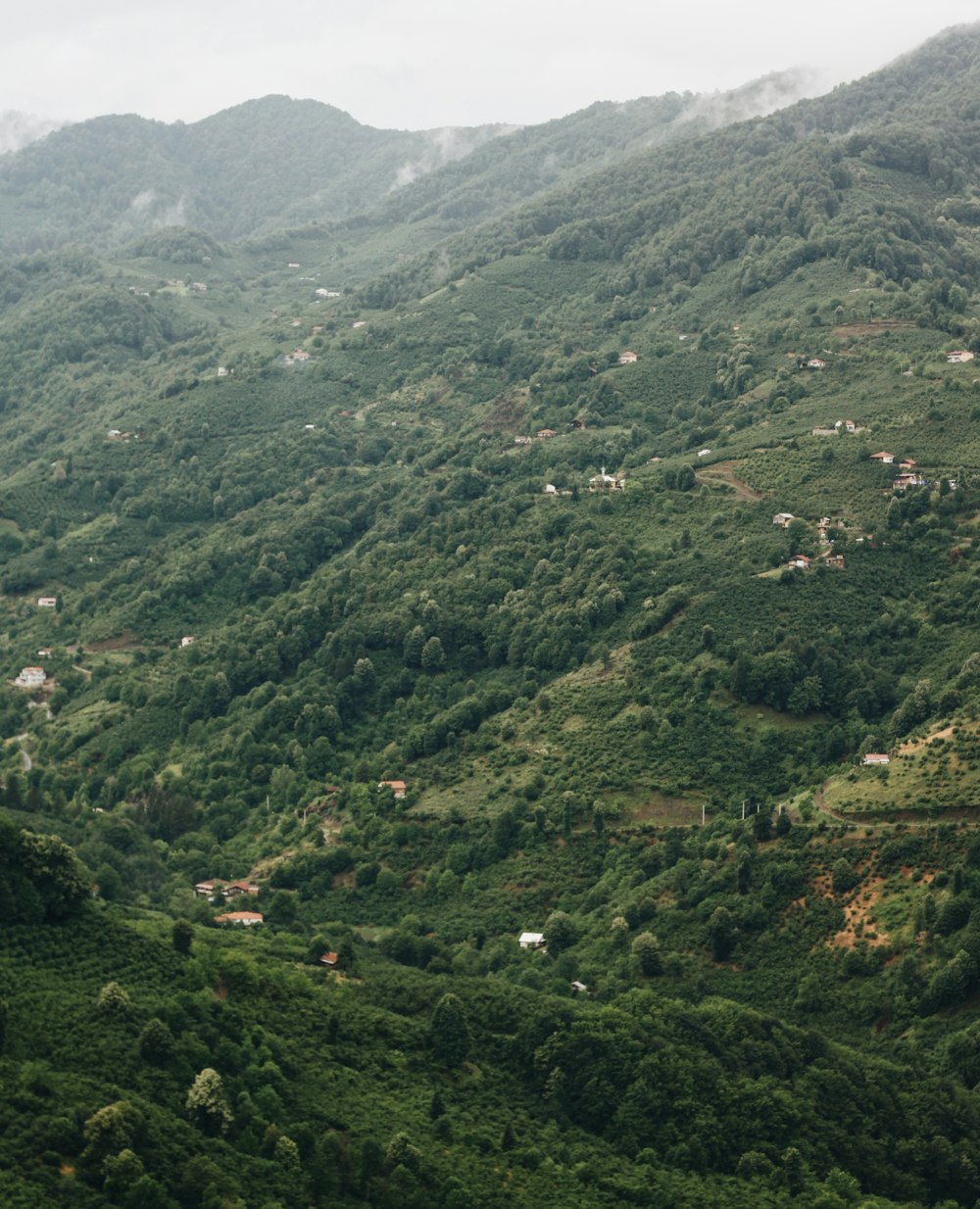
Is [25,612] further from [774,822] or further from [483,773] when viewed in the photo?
[774,822]

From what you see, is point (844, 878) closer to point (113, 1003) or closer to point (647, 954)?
point (647, 954)

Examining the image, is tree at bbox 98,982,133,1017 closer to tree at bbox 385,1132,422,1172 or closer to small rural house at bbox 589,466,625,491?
tree at bbox 385,1132,422,1172

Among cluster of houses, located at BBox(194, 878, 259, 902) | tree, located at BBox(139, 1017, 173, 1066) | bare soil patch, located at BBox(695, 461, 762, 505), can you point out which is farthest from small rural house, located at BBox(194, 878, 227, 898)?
bare soil patch, located at BBox(695, 461, 762, 505)

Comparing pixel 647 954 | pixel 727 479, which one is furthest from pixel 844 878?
pixel 727 479

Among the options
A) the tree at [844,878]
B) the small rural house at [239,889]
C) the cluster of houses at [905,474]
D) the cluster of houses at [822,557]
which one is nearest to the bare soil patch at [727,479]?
the cluster of houses at [822,557]

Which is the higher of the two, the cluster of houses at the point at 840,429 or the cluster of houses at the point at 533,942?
the cluster of houses at the point at 840,429

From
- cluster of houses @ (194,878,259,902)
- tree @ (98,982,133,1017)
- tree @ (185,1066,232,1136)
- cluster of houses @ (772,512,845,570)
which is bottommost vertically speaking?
cluster of houses @ (194,878,259,902)

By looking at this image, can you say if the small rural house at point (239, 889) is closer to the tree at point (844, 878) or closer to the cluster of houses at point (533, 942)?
the cluster of houses at point (533, 942)
